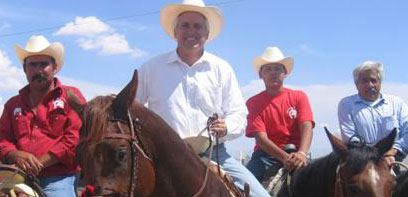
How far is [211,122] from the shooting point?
15.5ft

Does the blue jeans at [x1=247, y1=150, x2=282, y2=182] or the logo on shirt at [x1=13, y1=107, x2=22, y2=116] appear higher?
the logo on shirt at [x1=13, y1=107, x2=22, y2=116]

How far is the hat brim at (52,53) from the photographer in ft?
18.7

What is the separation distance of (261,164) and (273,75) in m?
1.40

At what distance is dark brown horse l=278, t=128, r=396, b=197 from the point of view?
5.10m

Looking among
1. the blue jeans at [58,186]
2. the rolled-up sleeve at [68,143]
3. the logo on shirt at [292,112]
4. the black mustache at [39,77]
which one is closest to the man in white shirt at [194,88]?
the rolled-up sleeve at [68,143]

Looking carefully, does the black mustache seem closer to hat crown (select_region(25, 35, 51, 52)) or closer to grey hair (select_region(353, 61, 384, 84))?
hat crown (select_region(25, 35, 51, 52))

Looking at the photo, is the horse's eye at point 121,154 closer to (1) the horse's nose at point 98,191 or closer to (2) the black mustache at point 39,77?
(1) the horse's nose at point 98,191

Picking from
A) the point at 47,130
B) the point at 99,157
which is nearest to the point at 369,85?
the point at 47,130

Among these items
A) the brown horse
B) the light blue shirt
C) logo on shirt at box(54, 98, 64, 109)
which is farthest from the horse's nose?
the light blue shirt

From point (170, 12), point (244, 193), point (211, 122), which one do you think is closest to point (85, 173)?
point (211, 122)

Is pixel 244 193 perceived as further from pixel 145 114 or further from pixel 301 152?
pixel 301 152

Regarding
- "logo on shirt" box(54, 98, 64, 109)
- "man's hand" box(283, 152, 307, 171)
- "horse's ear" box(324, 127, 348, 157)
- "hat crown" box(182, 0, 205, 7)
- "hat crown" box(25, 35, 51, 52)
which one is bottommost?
"man's hand" box(283, 152, 307, 171)

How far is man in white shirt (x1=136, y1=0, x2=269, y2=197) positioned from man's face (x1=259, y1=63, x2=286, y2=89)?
8.22 feet

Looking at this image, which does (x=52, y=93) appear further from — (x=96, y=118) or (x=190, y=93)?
(x=96, y=118)
